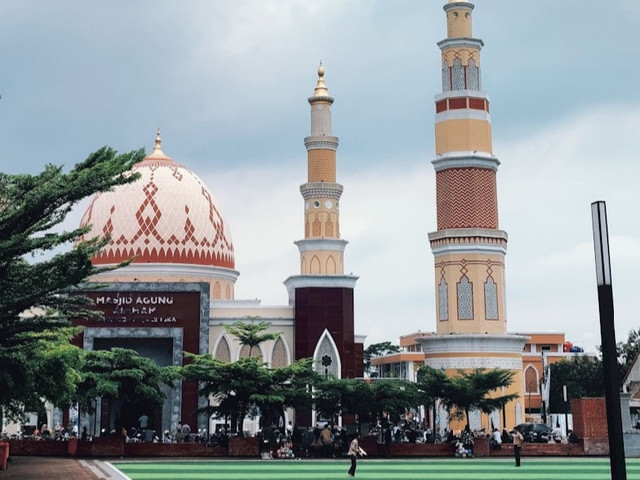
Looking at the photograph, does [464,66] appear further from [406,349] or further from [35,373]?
[406,349]

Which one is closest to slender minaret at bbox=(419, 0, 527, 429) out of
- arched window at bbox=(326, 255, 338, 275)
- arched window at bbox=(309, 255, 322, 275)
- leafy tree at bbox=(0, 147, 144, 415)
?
arched window at bbox=(326, 255, 338, 275)

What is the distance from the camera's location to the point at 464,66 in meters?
45.2

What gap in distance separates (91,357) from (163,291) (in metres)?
11.5

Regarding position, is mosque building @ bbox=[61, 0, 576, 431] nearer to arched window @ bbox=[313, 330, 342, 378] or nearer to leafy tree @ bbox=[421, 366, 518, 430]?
arched window @ bbox=[313, 330, 342, 378]

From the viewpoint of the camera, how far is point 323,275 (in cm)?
4638

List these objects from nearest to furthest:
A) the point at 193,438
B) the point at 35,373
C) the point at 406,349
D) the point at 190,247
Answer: the point at 35,373
the point at 193,438
the point at 190,247
the point at 406,349

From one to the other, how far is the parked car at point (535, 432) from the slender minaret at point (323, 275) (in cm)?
957

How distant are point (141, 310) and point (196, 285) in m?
2.83

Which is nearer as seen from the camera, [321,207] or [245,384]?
[245,384]

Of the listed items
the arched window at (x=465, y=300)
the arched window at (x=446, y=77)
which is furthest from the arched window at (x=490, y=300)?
the arched window at (x=446, y=77)

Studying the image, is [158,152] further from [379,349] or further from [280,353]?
[379,349]

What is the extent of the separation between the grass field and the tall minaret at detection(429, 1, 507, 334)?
13.9m

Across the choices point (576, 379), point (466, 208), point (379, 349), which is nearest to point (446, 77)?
point (466, 208)

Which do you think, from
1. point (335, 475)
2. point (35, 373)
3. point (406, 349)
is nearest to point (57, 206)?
point (35, 373)
